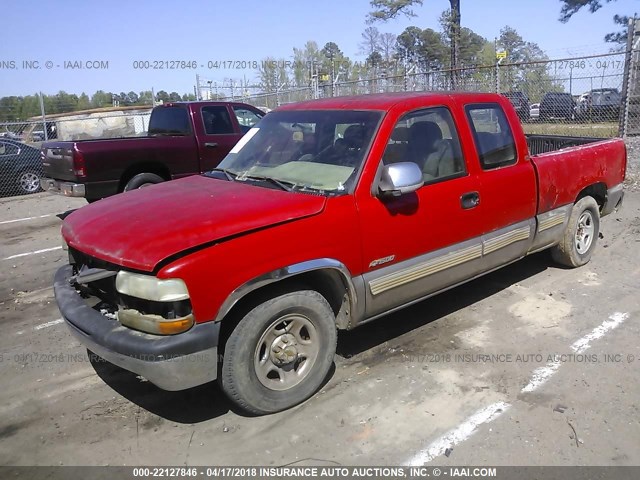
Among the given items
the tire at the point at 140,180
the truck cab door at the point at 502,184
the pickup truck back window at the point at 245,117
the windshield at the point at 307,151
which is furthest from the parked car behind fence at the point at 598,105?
the windshield at the point at 307,151

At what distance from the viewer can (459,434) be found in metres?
3.15

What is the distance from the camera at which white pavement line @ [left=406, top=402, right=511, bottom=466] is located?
297 centimetres

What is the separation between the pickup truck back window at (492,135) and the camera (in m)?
4.41

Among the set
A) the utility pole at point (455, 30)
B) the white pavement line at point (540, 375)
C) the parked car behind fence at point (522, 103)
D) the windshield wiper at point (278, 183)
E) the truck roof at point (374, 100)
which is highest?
the utility pole at point (455, 30)

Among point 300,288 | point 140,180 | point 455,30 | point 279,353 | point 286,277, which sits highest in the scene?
point 455,30

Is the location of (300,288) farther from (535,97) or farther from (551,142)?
(535,97)

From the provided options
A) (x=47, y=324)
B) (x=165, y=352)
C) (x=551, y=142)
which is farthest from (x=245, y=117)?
(x=165, y=352)

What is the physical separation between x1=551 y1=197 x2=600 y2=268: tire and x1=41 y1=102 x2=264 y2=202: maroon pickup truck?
592cm

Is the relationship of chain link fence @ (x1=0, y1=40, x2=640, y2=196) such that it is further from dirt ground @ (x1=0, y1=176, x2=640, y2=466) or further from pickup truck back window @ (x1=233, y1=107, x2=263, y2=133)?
dirt ground @ (x1=0, y1=176, x2=640, y2=466)

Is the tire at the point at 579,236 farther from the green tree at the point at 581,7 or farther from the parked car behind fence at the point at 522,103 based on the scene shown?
the green tree at the point at 581,7

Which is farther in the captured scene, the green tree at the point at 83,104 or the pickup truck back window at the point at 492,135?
the green tree at the point at 83,104

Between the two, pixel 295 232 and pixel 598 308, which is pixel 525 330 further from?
pixel 295 232

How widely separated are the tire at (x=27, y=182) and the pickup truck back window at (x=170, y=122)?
4.59 metres

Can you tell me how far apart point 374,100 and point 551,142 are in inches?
138
